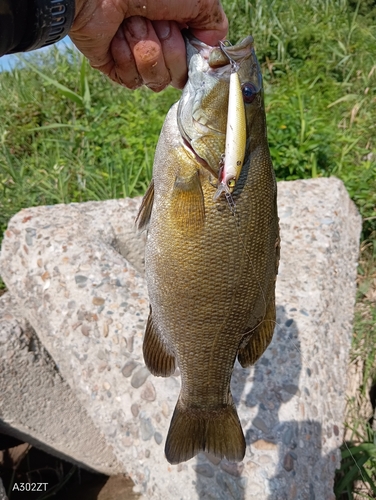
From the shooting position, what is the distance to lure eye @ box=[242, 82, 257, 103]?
1.48m

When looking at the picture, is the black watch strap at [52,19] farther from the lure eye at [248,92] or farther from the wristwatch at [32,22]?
the lure eye at [248,92]

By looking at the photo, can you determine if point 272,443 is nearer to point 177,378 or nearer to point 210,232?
point 177,378

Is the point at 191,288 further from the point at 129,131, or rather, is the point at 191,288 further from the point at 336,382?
the point at 129,131

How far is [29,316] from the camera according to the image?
2.72 metres

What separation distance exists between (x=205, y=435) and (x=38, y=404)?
5.13 ft

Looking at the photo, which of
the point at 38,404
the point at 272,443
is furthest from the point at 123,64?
the point at 38,404

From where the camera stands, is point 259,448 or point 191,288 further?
point 259,448

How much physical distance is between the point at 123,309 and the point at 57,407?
949 millimetres

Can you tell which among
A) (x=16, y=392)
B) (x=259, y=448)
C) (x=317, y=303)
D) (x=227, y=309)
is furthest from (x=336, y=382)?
(x=16, y=392)

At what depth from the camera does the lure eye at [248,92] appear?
1.48 meters

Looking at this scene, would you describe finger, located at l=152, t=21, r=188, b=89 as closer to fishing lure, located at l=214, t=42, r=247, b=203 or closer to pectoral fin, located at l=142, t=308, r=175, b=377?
fishing lure, located at l=214, t=42, r=247, b=203

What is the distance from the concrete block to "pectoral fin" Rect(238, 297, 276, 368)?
5.24 feet

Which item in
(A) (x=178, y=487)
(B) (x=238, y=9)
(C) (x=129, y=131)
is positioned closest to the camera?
(A) (x=178, y=487)

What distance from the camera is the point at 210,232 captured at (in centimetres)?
145
